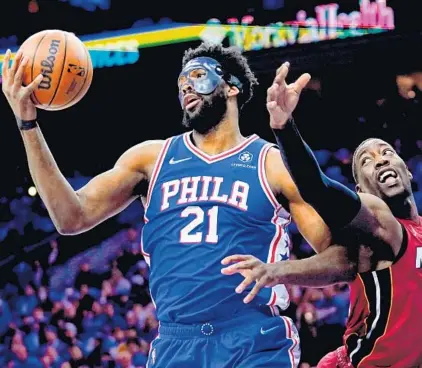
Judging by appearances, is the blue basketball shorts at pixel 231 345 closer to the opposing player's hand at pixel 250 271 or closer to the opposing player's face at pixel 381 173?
the opposing player's hand at pixel 250 271

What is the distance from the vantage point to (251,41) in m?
8.79

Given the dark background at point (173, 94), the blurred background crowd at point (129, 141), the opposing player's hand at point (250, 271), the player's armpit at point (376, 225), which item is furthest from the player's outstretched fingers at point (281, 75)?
the dark background at point (173, 94)

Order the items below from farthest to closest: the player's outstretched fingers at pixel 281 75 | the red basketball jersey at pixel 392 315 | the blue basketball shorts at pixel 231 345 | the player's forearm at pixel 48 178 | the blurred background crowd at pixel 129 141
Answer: the blurred background crowd at pixel 129 141, the red basketball jersey at pixel 392 315, the player's forearm at pixel 48 178, the blue basketball shorts at pixel 231 345, the player's outstretched fingers at pixel 281 75

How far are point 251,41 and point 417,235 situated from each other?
593 centimetres

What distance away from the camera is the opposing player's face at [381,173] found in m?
3.39

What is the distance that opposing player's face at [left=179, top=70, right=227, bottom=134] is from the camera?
281 cm

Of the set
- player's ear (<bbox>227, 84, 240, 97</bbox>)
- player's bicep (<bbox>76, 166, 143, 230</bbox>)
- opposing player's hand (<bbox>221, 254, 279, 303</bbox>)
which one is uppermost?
player's ear (<bbox>227, 84, 240, 97</bbox>)

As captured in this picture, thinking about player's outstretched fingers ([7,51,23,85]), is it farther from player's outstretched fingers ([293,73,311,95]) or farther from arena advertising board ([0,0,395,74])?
arena advertising board ([0,0,395,74])

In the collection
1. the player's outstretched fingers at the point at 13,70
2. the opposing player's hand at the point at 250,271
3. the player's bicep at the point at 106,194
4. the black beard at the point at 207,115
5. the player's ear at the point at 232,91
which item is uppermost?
the player's outstretched fingers at the point at 13,70

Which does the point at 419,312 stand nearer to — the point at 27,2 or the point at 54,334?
the point at 54,334

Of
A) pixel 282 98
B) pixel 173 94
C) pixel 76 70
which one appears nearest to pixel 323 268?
pixel 282 98

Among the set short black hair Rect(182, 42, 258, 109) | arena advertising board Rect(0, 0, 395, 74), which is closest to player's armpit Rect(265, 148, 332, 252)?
short black hair Rect(182, 42, 258, 109)

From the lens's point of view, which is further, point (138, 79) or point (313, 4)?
point (138, 79)

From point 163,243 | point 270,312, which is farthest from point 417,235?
point 163,243
